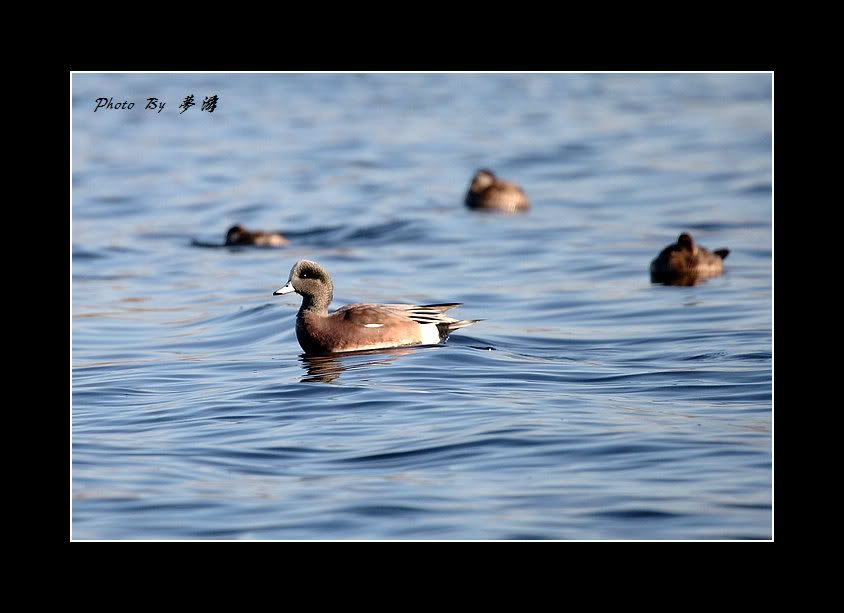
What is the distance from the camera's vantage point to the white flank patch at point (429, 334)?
12.4 metres

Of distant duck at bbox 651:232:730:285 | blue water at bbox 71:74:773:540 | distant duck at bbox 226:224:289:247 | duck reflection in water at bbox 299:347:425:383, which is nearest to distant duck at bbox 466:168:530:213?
blue water at bbox 71:74:773:540

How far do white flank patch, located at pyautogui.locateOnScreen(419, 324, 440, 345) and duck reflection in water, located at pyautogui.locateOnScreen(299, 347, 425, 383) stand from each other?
0.55 ft

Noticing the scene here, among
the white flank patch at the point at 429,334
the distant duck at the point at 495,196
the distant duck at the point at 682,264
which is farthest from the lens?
the distant duck at the point at 495,196

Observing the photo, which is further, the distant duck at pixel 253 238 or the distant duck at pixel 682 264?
the distant duck at pixel 253 238

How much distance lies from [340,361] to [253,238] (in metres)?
7.35

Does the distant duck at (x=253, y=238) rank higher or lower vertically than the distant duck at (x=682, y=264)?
higher

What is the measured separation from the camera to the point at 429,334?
1249cm

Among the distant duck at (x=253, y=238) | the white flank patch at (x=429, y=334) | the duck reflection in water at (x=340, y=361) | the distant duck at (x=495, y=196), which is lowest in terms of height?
the duck reflection in water at (x=340, y=361)

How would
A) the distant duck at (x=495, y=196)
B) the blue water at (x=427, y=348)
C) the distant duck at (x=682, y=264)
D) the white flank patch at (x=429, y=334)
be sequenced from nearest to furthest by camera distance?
the blue water at (x=427, y=348)
the white flank patch at (x=429, y=334)
the distant duck at (x=682, y=264)
the distant duck at (x=495, y=196)

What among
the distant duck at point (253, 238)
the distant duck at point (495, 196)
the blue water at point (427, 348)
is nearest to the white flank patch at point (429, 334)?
the blue water at point (427, 348)

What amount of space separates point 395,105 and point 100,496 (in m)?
25.9

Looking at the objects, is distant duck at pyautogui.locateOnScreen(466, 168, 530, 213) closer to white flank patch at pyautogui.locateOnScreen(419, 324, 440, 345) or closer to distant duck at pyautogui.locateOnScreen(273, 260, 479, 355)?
white flank patch at pyautogui.locateOnScreen(419, 324, 440, 345)

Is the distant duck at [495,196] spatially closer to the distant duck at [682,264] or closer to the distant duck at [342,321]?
the distant duck at [682,264]

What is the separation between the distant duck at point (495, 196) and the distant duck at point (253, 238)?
448 cm
